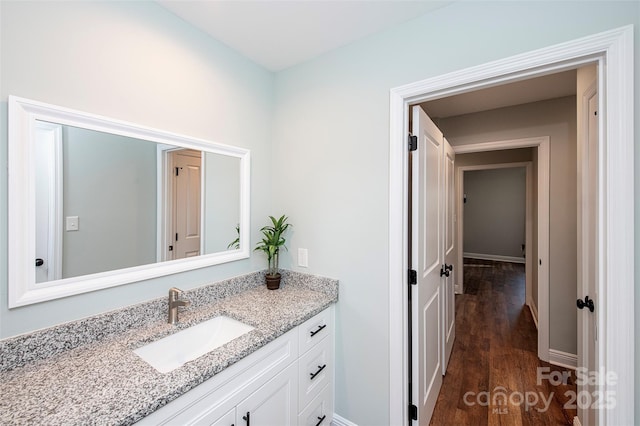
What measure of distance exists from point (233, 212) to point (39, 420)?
1204 mm

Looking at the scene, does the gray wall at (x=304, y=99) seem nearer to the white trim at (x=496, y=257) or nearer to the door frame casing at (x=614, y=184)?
the door frame casing at (x=614, y=184)

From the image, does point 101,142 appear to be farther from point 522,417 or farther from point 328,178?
point 522,417

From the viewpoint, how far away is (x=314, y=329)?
150 cm

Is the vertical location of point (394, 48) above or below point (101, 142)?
above

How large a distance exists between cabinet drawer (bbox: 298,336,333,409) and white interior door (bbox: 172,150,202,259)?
87 cm

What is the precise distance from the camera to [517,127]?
2600 mm

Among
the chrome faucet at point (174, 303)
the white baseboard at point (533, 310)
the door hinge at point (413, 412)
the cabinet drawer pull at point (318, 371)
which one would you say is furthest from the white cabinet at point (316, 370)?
the white baseboard at point (533, 310)

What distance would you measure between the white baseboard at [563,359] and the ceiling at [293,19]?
3.06 meters

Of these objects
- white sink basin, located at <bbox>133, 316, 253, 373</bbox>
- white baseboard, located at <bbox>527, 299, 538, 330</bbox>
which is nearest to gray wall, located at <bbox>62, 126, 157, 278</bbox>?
white sink basin, located at <bbox>133, 316, 253, 373</bbox>

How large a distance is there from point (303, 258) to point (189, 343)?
0.81 metres

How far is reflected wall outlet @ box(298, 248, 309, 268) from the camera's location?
71.1 inches

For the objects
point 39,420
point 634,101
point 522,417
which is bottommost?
point 522,417

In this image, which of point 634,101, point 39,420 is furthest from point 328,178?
point 39,420

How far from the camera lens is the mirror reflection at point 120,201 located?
1044mm
